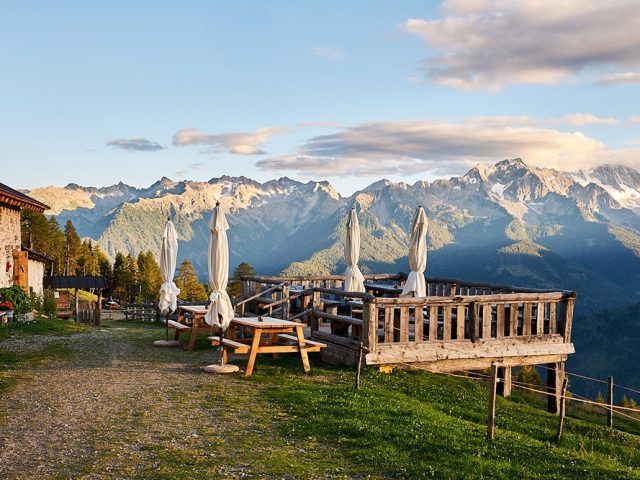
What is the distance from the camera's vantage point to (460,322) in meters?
16.2

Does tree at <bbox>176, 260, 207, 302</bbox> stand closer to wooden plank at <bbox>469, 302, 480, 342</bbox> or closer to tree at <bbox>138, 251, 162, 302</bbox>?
tree at <bbox>138, 251, 162, 302</bbox>

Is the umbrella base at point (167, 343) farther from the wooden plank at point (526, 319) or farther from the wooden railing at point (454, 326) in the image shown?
the wooden plank at point (526, 319)

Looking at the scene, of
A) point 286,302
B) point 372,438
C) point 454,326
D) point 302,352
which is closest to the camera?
point 372,438

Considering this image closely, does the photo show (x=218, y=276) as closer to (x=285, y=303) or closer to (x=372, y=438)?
(x=285, y=303)

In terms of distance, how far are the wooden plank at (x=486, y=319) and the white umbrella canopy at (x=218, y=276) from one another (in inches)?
248

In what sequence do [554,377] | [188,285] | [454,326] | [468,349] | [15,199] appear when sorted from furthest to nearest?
[188,285] < [15,199] < [554,377] < [454,326] < [468,349]

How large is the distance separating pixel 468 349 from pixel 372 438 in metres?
7.25

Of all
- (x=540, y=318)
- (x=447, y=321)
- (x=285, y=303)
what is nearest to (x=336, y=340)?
(x=447, y=321)

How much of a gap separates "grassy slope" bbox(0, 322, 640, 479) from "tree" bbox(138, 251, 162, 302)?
85962 millimetres

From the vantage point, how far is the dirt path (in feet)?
26.8

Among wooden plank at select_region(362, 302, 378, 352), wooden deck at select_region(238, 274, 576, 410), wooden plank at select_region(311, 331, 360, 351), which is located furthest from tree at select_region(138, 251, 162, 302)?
wooden plank at select_region(362, 302, 378, 352)

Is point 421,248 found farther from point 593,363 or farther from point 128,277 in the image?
point 593,363

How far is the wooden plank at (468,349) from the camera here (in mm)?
15336

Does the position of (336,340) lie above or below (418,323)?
below
